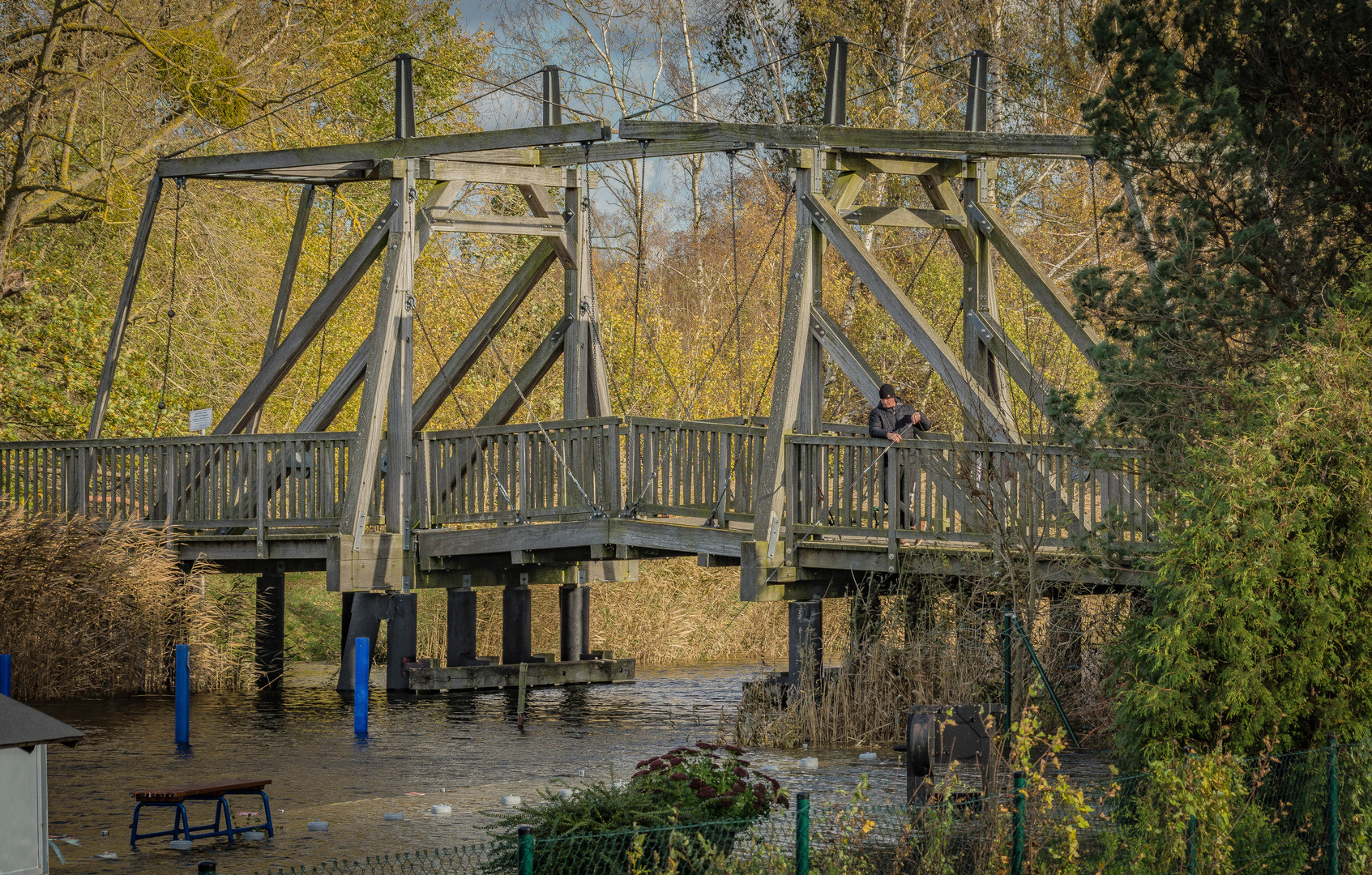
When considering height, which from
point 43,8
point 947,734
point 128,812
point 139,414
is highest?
point 43,8

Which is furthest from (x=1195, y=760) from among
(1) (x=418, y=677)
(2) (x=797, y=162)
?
(1) (x=418, y=677)

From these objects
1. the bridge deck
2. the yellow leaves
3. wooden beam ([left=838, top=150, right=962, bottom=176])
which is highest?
the yellow leaves

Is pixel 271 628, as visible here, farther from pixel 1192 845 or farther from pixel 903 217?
pixel 1192 845

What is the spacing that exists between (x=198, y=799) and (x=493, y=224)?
1127 cm

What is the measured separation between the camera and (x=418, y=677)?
21953mm

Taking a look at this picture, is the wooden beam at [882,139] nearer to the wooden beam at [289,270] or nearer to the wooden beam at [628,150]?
the wooden beam at [628,150]

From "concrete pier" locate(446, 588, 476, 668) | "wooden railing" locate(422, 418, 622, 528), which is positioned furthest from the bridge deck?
"concrete pier" locate(446, 588, 476, 668)

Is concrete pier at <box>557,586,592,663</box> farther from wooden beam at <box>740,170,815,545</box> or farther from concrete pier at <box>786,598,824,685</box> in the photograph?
wooden beam at <box>740,170,815,545</box>

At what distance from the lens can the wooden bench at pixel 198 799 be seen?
11.5m

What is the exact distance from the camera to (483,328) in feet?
74.5

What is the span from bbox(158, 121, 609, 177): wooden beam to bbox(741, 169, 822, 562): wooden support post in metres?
2.95

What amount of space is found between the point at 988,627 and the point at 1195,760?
6.95 m

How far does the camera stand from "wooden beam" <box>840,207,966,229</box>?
774 inches

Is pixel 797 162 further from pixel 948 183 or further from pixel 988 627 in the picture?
pixel 988 627
